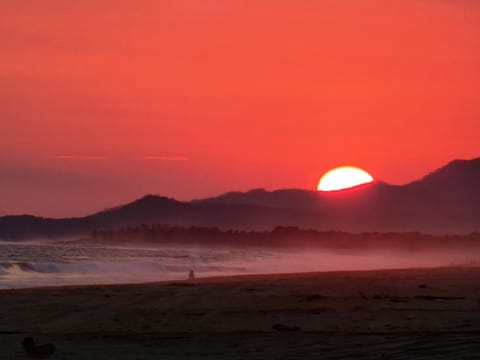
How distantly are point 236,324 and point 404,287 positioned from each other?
19.0 ft

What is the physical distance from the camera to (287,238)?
360ft

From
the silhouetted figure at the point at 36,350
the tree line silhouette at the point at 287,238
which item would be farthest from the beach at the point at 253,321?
the tree line silhouette at the point at 287,238

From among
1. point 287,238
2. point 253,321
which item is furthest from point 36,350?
point 287,238

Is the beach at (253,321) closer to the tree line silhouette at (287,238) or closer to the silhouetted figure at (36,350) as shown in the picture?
the silhouetted figure at (36,350)

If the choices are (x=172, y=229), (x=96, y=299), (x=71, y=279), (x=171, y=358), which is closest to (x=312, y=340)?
(x=171, y=358)

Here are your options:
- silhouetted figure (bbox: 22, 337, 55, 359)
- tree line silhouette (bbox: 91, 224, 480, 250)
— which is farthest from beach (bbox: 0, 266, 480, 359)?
tree line silhouette (bbox: 91, 224, 480, 250)

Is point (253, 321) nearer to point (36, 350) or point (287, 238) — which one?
point (36, 350)

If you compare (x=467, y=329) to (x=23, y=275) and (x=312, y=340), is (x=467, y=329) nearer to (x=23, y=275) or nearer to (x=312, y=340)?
(x=312, y=340)

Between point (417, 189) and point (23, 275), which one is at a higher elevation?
point (417, 189)

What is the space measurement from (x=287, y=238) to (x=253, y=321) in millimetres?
A: 95761

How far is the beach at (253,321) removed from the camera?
38.2ft

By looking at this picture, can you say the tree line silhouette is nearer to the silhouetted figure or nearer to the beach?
the beach

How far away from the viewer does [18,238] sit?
414ft

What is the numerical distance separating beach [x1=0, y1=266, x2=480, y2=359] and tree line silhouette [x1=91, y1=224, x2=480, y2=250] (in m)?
53.8
